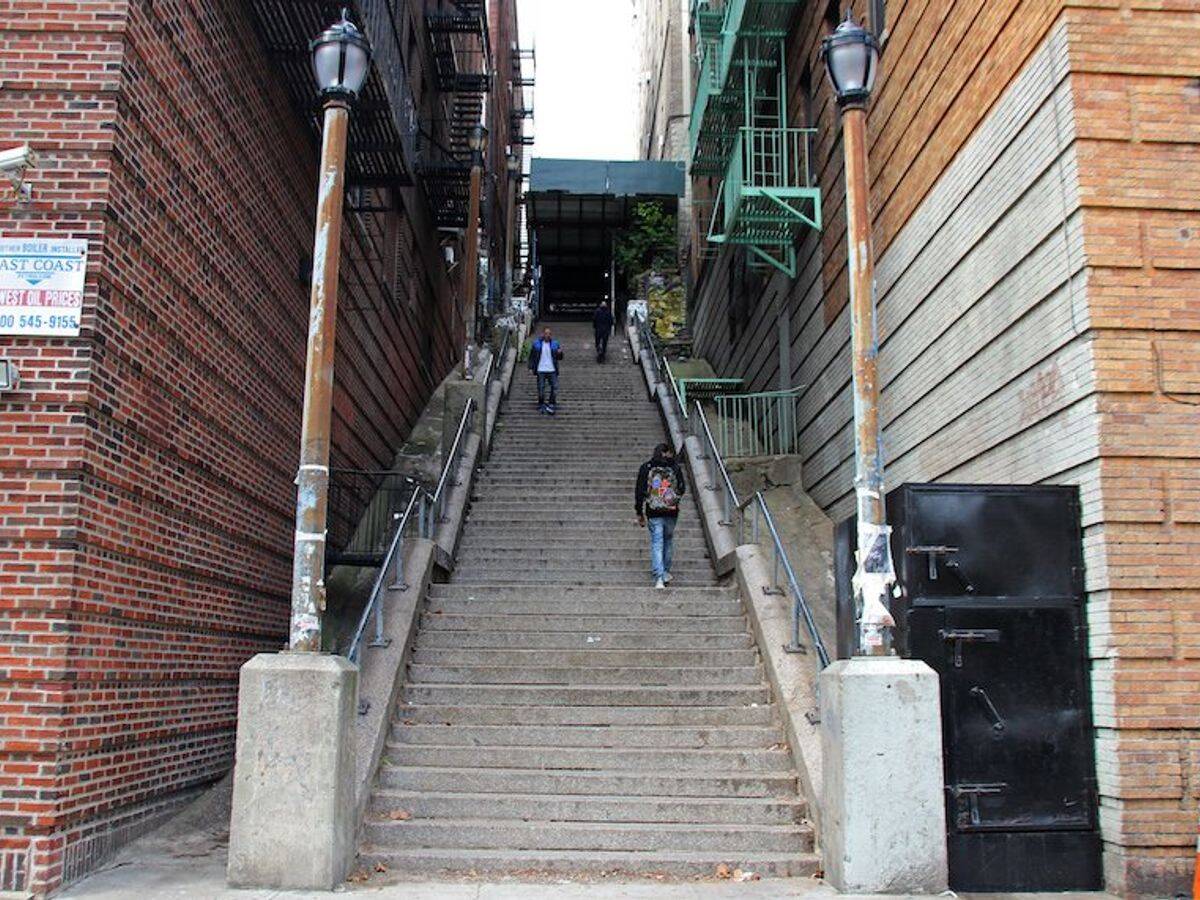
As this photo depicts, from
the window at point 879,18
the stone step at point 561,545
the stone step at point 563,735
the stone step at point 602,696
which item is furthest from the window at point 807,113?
the stone step at point 563,735

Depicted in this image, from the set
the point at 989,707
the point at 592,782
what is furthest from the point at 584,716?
the point at 989,707

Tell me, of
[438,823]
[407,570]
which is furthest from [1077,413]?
[407,570]

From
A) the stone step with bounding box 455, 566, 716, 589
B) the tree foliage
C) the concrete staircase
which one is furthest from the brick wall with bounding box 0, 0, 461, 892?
the tree foliage

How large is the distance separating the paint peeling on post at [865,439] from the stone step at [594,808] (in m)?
1.41

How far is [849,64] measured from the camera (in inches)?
249

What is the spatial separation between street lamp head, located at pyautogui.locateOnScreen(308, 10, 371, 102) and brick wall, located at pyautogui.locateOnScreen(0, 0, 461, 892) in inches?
49.4

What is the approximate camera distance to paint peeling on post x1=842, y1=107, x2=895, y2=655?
19.5 ft

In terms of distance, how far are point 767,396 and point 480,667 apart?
796 centimetres

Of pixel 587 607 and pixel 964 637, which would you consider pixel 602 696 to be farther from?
pixel 964 637

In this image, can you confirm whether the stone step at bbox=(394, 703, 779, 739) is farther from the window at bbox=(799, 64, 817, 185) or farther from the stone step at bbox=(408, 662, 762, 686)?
the window at bbox=(799, 64, 817, 185)

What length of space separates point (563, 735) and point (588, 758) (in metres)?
0.33

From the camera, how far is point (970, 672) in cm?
639

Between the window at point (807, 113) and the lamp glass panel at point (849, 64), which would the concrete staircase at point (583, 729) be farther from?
the window at point (807, 113)

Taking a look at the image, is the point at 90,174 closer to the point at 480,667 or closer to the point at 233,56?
the point at 233,56
